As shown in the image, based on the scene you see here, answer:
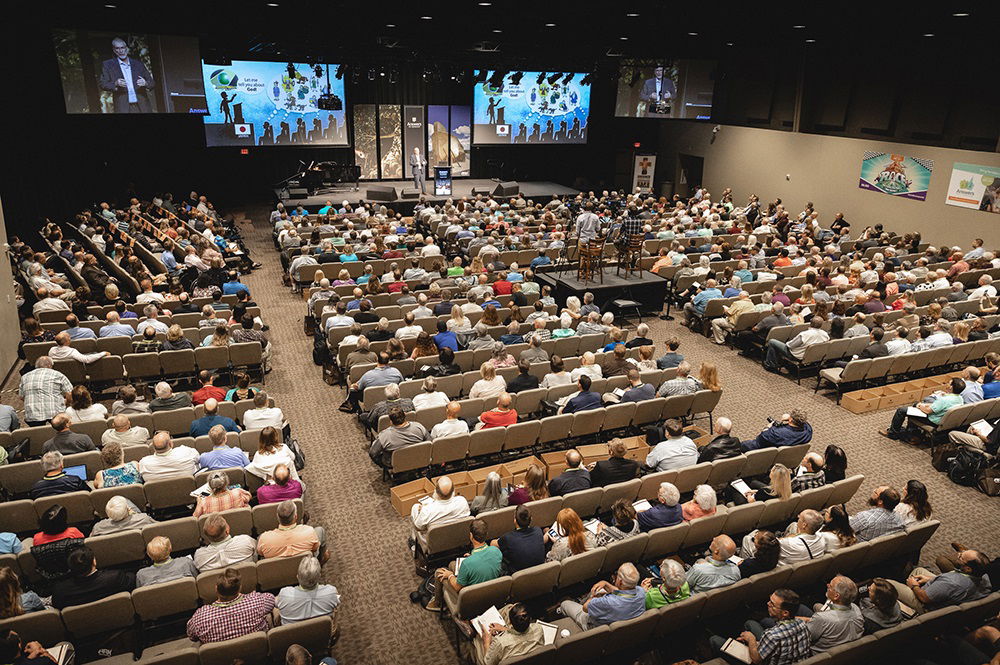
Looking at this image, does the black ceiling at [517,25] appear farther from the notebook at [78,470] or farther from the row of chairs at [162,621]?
the row of chairs at [162,621]

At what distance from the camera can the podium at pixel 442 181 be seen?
73.4ft

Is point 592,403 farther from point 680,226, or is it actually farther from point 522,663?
point 680,226

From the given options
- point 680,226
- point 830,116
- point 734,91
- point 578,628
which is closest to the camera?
point 578,628

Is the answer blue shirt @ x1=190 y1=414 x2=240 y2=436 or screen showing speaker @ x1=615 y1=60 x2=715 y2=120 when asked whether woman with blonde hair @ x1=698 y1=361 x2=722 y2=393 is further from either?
screen showing speaker @ x1=615 y1=60 x2=715 y2=120

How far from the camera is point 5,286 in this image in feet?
31.7

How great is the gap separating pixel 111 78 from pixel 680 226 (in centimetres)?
1475

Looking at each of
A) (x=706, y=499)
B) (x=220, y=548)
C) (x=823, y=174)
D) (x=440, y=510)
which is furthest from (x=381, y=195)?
(x=706, y=499)

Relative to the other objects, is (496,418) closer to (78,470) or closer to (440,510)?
(440,510)

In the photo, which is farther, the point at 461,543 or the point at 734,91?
the point at 734,91

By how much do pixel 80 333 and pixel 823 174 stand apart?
19728mm

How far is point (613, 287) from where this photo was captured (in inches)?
472

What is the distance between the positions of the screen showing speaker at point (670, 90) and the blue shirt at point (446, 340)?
58.9 ft

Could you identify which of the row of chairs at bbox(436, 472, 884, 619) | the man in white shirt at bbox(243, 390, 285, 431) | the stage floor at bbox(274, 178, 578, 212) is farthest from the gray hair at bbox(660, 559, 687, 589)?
the stage floor at bbox(274, 178, 578, 212)

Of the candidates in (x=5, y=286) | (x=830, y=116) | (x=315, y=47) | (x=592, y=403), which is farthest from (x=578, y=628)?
(x=830, y=116)
